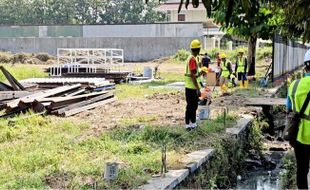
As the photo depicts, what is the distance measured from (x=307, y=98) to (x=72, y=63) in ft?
72.7

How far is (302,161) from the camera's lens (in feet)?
22.2

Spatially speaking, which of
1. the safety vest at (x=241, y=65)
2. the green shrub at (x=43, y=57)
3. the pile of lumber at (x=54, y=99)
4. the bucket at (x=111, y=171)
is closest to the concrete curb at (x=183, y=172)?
the bucket at (x=111, y=171)

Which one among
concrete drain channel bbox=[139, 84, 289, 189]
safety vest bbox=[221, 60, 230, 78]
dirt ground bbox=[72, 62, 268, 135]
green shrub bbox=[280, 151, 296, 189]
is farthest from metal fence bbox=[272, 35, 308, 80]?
green shrub bbox=[280, 151, 296, 189]

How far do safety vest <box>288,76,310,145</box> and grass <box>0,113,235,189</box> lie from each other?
2086mm

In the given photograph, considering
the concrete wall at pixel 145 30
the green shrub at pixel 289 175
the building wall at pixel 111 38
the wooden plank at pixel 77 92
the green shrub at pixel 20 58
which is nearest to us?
the green shrub at pixel 289 175

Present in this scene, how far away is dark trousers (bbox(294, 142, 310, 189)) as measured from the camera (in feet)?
21.7

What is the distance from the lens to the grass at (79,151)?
281 inches

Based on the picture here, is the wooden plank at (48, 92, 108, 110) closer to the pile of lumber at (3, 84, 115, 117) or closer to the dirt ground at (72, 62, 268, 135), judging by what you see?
the pile of lumber at (3, 84, 115, 117)

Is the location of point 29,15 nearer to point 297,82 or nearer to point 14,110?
point 14,110

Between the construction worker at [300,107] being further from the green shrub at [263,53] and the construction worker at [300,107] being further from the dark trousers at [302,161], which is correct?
the green shrub at [263,53]

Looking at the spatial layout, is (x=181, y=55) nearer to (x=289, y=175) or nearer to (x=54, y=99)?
(x=54, y=99)

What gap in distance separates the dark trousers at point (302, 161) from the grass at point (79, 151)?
188 cm

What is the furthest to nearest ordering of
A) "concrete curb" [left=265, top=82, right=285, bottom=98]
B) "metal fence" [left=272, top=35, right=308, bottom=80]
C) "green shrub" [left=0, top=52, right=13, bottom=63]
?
"green shrub" [left=0, top=52, right=13, bottom=63]
"metal fence" [left=272, top=35, right=308, bottom=80]
"concrete curb" [left=265, top=82, right=285, bottom=98]

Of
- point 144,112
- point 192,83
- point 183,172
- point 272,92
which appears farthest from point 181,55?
point 183,172
